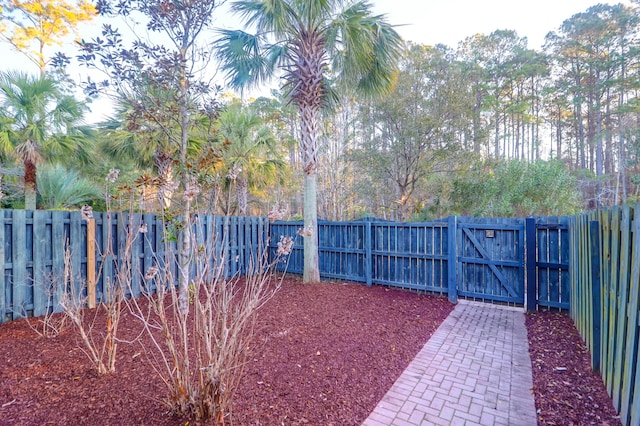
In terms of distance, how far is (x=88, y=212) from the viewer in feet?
9.55

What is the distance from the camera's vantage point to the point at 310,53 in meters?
5.88

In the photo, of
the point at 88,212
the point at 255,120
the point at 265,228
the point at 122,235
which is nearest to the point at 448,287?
the point at 265,228

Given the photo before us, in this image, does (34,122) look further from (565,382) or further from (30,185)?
(565,382)

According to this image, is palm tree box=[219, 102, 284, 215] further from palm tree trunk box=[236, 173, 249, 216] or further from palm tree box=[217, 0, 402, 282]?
palm tree box=[217, 0, 402, 282]

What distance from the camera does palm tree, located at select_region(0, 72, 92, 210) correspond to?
521 cm

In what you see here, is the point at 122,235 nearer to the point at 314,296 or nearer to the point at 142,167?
the point at 142,167

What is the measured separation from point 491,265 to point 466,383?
289 cm

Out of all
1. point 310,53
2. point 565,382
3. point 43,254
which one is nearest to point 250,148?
point 310,53

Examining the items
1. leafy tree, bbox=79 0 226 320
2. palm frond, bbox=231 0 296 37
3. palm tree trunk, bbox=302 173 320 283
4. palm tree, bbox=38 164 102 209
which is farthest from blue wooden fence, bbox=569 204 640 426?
palm tree, bbox=38 164 102 209

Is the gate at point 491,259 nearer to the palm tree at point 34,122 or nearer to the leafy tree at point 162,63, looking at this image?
the leafy tree at point 162,63

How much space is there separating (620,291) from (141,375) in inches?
142

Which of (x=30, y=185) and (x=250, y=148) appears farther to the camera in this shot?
(x=250, y=148)

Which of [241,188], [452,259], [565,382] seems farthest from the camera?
[241,188]

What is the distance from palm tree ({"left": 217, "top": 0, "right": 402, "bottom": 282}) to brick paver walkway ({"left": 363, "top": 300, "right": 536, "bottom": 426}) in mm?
3185
